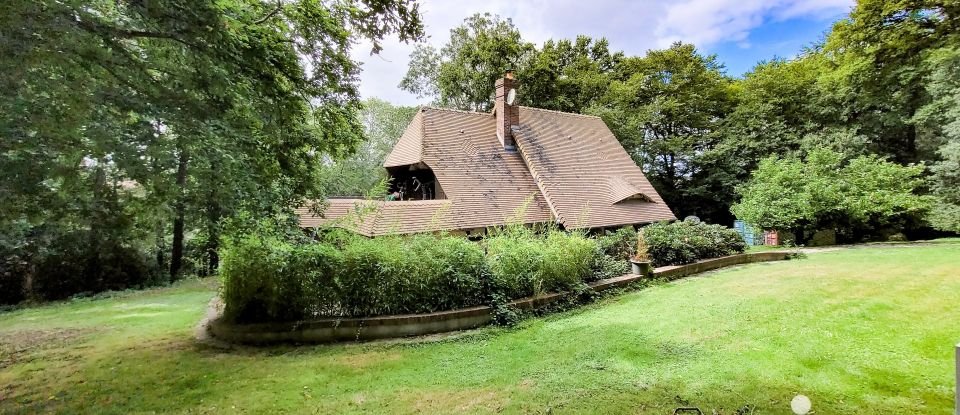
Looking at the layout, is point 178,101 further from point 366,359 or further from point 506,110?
point 506,110

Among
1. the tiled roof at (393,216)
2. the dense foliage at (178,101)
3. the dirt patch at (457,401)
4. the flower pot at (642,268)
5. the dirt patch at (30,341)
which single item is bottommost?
the dirt patch at (30,341)

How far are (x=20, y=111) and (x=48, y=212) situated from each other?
209cm

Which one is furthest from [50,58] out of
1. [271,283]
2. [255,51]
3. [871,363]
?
[871,363]

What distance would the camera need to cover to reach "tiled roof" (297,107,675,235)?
13523 mm

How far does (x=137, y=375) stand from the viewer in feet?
15.1

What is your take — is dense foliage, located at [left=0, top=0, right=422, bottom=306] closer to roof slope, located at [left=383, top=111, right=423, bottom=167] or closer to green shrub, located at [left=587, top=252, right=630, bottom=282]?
green shrub, located at [left=587, top=252, right=630, bottom=282]

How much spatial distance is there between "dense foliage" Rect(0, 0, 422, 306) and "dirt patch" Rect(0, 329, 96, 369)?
80.6 inches

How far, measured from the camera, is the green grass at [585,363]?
11.3ft

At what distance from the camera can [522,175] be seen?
15.8 metres

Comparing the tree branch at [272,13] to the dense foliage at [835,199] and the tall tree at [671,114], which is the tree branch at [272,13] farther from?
the tall tree at [671,114]

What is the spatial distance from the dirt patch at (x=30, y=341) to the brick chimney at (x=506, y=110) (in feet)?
43.7

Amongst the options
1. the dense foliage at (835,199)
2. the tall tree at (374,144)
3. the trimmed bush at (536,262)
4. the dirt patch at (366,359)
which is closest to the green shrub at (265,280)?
the dirt patch at (366,359)

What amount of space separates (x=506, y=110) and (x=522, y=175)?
2964 millimetres

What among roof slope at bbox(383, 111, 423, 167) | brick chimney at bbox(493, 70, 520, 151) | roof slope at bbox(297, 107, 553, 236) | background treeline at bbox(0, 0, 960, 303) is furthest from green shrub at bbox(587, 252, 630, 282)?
brick chimney at bbox(493, 70, 520, 151)
